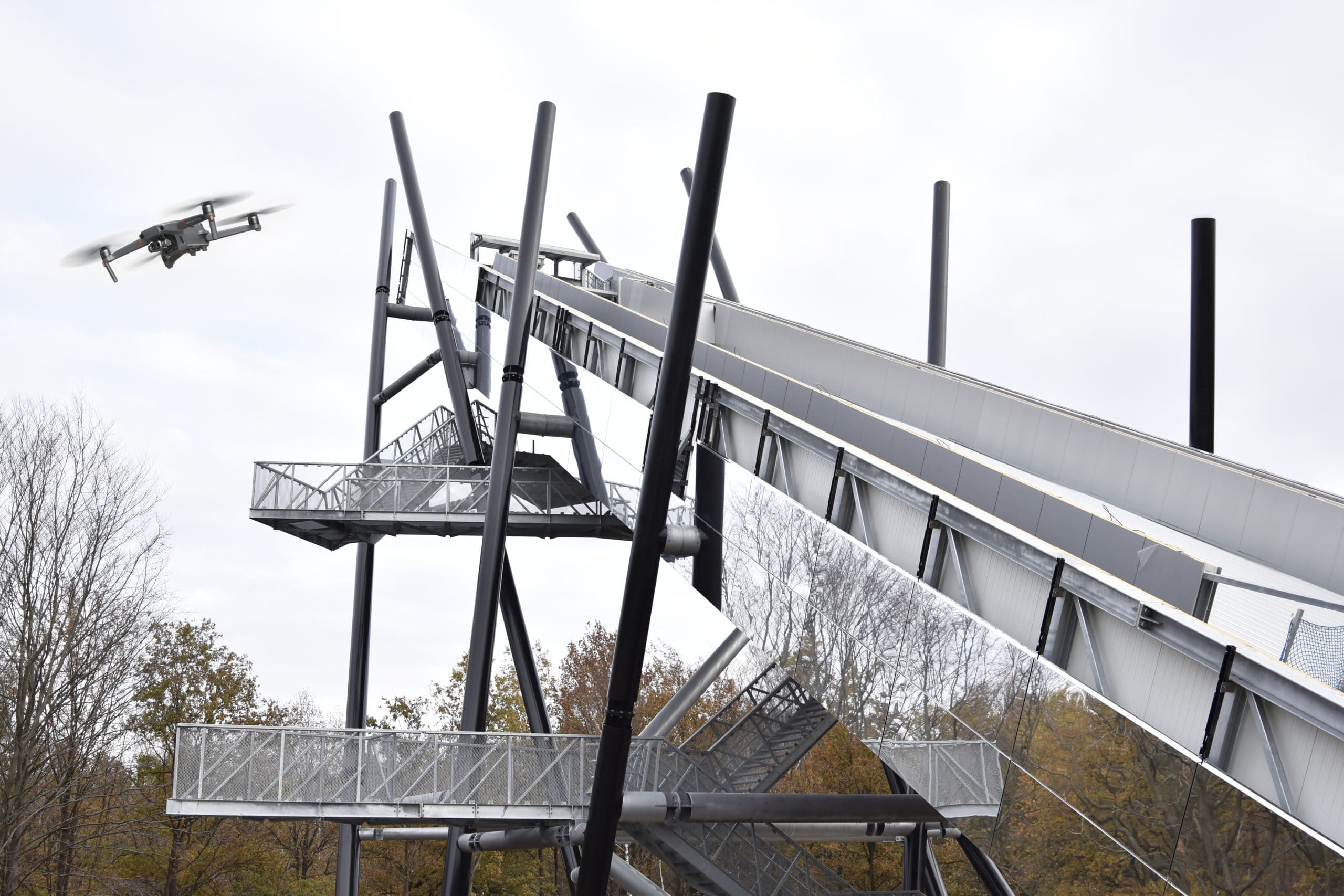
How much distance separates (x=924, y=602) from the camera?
9.95 metres

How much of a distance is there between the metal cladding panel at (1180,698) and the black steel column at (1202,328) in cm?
703

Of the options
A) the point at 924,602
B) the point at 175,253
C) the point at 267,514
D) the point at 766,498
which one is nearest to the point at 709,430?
the point at 766,498

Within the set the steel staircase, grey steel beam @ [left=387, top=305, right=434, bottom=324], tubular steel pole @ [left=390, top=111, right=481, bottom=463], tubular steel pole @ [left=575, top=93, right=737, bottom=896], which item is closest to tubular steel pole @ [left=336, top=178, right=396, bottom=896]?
grey steel beam @ [left=387, top=305, right=434, bottom=324]

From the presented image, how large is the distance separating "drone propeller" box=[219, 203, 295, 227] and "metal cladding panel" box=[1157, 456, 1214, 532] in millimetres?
18787

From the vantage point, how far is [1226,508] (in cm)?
1136

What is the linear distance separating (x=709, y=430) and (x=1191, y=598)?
238 inches

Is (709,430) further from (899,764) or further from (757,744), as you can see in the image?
(757,744)

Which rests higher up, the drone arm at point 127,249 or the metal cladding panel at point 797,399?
the drone arm at point 127,249

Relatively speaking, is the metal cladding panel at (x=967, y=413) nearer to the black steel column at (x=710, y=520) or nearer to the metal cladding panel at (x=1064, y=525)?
the black steel column at (x=710, y=520)

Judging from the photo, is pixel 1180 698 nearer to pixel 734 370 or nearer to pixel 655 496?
pixel 655 496

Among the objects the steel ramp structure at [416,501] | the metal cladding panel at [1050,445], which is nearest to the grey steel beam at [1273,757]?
the metal cladding panel at [1050,445]

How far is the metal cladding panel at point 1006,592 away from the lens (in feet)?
28.9

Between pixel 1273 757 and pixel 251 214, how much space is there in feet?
74.8

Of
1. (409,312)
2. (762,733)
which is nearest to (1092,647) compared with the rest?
(762,733)
